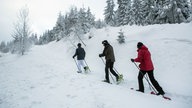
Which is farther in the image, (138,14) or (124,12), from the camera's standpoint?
(124,12)

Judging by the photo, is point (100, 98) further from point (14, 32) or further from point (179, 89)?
point (14, 32)

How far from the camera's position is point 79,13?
46.8 m

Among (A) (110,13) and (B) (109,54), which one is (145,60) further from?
(A) (110,13)

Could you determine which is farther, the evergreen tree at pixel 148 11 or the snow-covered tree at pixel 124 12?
the snow-covered tree at pixel 124 12

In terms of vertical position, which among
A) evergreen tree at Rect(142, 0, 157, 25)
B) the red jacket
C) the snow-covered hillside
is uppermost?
evergreen tree at Rect(142, 0, 157, 25)

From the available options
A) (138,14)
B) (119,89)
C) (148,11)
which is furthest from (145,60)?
(138,14)

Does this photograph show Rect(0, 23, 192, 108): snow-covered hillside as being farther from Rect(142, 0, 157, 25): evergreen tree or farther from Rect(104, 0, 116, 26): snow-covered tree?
Rect(104, 0, 116, 26): snow-covered tree

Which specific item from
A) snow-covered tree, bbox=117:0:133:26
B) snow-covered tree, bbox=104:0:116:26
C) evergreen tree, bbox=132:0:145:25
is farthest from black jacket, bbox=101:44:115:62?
snow-covered tree, bbox=104:0:116:26

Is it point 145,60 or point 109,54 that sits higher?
point 109,54

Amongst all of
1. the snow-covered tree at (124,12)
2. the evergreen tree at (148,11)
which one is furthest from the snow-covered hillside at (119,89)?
the snow-covered tree at (124,12)

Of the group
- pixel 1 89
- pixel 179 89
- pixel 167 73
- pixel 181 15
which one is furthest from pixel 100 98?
pixel 181 15

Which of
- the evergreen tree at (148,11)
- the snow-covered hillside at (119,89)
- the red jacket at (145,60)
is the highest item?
the evergreen tree at (148,11)

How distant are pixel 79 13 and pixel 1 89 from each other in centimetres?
4091

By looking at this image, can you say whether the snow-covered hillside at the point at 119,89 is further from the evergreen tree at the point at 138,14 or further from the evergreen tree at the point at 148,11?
the evergreen tree at the point at 138,14
